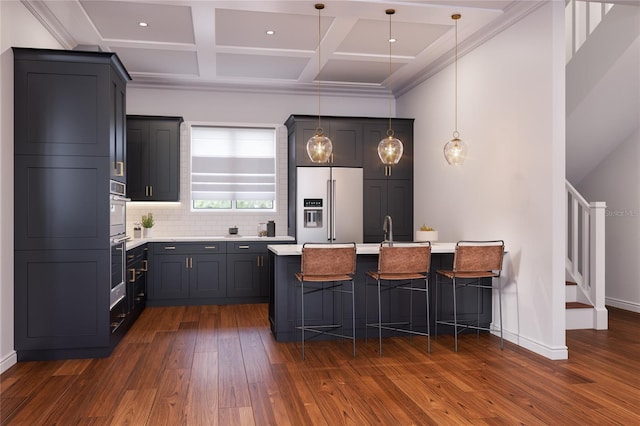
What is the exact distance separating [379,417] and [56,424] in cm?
188

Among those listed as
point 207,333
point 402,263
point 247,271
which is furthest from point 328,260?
point 247,271

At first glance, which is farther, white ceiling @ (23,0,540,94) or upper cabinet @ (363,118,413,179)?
upper cabinet @ (363,118,413,179)

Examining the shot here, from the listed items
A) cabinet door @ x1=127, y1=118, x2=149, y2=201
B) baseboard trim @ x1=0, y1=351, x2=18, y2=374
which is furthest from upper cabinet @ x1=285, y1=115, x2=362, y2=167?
baseboard trim @ x1=0, y1=351, x2=18, y2=374

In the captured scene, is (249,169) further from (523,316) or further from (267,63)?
(523,316)

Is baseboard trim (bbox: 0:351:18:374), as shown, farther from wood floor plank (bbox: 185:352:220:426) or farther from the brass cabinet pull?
the brass cabinet pull

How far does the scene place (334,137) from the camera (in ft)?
24.0

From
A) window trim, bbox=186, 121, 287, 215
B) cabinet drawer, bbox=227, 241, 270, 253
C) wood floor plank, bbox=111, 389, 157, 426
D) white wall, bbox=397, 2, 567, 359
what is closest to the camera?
wood floor plank, bbox=111, 389, 157, 426

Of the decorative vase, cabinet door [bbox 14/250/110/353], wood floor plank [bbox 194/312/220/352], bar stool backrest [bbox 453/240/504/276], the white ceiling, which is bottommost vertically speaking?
wood floor plank [bbox 194/312/220/352]

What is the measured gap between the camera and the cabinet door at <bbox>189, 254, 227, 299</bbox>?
695 centimetres

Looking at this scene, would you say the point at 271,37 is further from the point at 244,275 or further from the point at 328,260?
the point at 244,275

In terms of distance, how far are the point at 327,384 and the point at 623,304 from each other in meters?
4.63

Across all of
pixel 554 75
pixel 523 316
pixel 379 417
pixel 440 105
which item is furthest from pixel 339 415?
pixel 440 105

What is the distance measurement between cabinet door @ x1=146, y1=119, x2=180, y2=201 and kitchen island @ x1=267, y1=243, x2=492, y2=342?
105 inches

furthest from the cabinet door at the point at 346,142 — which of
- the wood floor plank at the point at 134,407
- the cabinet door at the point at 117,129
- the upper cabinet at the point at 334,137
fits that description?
the wood floor plank at the point at 134,407
